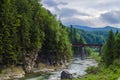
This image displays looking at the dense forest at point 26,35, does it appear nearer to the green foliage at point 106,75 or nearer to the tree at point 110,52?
the green foliage at point 106,75

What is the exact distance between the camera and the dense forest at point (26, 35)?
236 ft

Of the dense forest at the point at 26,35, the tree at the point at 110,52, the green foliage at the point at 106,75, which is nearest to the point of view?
the green foliage at the point at 106,75

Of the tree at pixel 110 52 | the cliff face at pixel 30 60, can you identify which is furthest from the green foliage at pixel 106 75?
the cliff face at pixel 30 60

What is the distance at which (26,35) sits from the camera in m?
81.5

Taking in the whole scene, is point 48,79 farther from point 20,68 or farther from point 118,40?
point 118,40

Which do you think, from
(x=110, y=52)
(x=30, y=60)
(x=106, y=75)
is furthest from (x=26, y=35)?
(x=106, y=75)

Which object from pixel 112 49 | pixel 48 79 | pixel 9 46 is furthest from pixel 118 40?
pixel 9 46

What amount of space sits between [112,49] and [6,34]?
26.5 meters

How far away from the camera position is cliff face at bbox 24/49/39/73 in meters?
82.6

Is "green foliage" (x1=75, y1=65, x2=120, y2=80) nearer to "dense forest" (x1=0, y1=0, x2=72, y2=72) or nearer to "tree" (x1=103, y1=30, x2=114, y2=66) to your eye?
"tree" (x1=103, y1=30, x2=114, y2=66)

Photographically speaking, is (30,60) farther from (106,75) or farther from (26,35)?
(106,75)

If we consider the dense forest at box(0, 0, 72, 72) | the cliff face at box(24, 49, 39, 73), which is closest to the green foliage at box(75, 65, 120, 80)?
the dense forest at box(0, 0, 72, 72)

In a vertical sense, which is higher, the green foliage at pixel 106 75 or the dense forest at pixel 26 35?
the dense forest at pixel 26 35

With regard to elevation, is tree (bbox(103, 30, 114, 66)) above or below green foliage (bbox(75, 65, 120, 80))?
above
